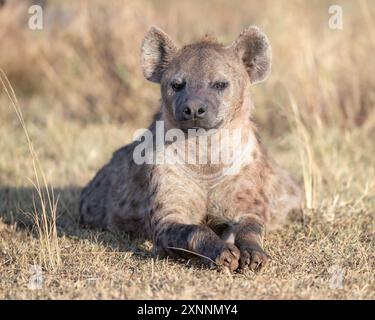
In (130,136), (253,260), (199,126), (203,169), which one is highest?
(199,126)

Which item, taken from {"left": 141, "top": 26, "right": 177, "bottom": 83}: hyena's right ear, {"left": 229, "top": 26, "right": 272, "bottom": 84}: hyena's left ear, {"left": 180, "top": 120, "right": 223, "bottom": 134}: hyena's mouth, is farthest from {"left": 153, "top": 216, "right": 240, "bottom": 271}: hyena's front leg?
{"left": 229, "top": 26, "right": 272, "bottom": 84}: hyena's left ear

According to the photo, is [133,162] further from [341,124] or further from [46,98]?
[46,98]

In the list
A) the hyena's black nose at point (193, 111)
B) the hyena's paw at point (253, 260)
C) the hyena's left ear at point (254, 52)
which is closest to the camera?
the hyena's paw at point (253, 260)

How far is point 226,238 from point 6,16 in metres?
5.15

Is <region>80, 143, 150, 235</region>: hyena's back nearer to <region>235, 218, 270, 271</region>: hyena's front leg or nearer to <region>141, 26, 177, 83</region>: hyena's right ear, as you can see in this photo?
Answer: <region>141, 26, 177, 83</region>: hyena's right ear

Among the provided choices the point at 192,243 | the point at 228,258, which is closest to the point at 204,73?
the point at 192,243

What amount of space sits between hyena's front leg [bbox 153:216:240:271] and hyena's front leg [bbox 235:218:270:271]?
0.07 metres

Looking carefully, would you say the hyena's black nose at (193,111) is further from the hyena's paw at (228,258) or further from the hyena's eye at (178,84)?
the hyena's paw at (228,258)

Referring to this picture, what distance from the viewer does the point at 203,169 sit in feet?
15.9

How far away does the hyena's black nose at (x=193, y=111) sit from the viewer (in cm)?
449

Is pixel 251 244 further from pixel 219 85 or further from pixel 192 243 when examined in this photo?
pixel 219 85

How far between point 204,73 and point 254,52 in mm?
498

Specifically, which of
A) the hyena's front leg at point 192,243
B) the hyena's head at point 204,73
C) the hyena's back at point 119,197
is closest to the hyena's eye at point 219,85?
the hyena's head at point 204,73

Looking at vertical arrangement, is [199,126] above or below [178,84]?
below
